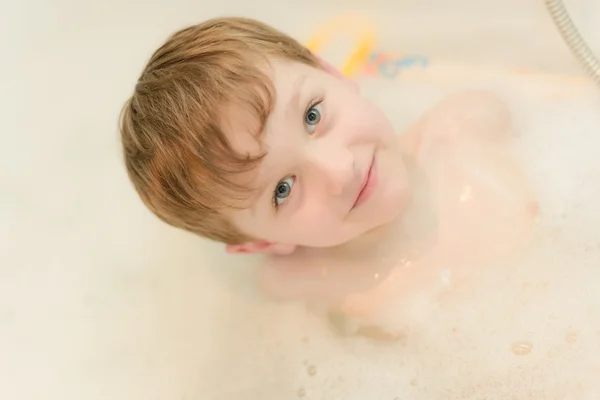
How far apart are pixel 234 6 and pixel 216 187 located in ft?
1.87

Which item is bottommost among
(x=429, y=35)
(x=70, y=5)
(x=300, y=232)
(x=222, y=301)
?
(x=222, y=301)

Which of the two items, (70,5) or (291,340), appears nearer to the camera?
(291,340)

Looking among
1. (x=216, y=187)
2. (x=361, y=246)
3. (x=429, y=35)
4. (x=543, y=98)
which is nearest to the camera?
(x=216, y=187)

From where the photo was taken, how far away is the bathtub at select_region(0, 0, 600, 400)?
0.89m

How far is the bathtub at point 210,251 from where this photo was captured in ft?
2.92

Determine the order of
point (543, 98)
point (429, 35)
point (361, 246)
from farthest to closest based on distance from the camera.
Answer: point (429, 35) → point (543, 98) → point (361, 246)

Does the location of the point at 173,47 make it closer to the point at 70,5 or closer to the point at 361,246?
the point at 361,246

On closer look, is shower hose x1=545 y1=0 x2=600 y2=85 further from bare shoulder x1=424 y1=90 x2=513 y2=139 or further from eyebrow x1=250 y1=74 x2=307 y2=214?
eyebrow x1=250 y1=74 x2=307 y2=214

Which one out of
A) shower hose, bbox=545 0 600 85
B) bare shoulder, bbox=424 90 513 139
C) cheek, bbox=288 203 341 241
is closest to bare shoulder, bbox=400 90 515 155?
bare shoulder, bbox=424 90 513 139

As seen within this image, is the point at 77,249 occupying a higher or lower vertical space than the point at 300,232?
lower

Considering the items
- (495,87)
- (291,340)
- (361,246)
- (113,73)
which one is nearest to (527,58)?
(495,87)

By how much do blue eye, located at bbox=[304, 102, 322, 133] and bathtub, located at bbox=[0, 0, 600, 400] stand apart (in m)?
0.32

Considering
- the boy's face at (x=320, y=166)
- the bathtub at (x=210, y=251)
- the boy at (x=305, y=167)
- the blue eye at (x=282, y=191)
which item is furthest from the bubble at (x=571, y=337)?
the blue eye at (x=282, y=191)

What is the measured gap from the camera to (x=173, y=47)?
2.54 ft
